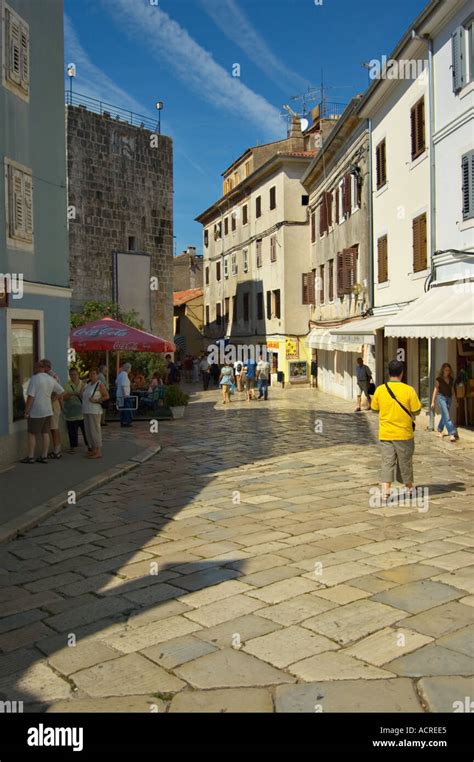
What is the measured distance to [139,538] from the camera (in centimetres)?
761

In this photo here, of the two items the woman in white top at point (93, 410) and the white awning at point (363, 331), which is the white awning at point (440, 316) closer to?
the white awning at point (363, 331)

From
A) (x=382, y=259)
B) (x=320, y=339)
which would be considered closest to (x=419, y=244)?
(x=382, y=259)

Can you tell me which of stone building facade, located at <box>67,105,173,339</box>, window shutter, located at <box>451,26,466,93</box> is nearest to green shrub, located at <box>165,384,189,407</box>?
stone building facade, located at <box>67,105,173,339</box>

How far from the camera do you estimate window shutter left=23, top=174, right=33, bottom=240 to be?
42.1 feet

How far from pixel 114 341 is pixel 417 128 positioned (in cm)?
891

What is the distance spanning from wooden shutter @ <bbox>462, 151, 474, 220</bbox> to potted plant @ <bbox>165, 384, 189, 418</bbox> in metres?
9.31

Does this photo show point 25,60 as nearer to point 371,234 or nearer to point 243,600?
point 243,600

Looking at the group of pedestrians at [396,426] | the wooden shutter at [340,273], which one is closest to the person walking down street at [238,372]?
the wooden shutter at [340,273]

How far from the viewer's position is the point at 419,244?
712 inches

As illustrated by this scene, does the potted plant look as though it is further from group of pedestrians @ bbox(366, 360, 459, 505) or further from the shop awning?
group of pedestrians @ bbox(366, 360, 459, 505)

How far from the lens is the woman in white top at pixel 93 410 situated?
1259cm

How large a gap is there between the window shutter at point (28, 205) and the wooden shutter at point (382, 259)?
11539 millimetres
